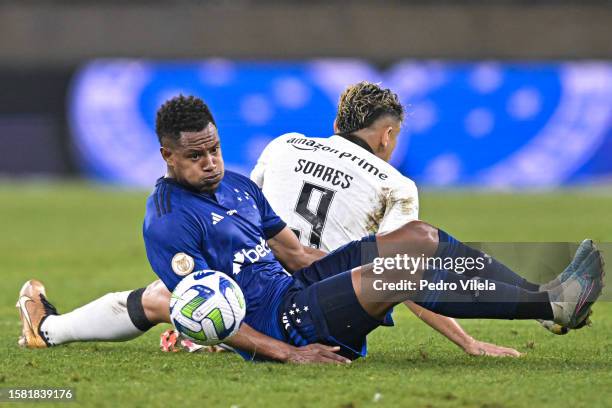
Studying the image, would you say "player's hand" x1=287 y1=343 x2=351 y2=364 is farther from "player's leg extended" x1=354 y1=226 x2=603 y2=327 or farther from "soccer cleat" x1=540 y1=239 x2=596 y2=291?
"soccer cleat" x1=540 y1=239 x2=596 y2=291

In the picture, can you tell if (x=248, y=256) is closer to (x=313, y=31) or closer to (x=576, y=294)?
(x=576, y=294)

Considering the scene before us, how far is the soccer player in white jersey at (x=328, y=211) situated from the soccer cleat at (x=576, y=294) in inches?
33.0

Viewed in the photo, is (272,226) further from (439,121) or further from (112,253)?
(439,121)

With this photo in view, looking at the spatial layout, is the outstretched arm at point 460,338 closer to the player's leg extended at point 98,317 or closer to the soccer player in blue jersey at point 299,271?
the soccer player in blue jersey at point 299,271

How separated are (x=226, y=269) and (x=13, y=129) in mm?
19472

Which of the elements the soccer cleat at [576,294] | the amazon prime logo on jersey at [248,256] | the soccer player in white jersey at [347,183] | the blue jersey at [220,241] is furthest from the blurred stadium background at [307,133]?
the soccer player in white jersey at [347,183]

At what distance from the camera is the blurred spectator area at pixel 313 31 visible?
2753 centimetres

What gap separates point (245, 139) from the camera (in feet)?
75.7

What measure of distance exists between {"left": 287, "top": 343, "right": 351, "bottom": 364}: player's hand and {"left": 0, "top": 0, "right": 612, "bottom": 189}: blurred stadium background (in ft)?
52.7

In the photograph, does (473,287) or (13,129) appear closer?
(473,287)

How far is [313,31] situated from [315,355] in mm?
22603

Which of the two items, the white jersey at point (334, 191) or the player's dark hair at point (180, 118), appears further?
the white jersey at point (334, 191)

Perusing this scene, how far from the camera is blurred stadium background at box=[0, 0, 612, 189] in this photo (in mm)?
22484

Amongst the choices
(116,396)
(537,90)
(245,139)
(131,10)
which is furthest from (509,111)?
(116,396)
